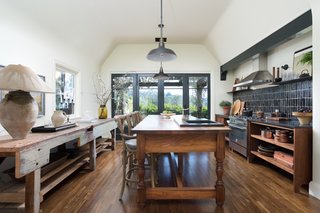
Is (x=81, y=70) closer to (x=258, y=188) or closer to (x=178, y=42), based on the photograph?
(x=178, y=42)

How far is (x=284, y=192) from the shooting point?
8.45 feet

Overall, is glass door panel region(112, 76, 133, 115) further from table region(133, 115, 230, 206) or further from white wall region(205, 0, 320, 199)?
table region(133, 115, 230, 206)

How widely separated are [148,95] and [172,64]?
123cm

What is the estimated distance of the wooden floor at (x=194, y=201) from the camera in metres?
2.17

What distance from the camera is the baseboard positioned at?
2.41 m

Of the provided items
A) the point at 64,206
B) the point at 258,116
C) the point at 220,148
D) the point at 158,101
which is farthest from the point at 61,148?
the point at 258,116

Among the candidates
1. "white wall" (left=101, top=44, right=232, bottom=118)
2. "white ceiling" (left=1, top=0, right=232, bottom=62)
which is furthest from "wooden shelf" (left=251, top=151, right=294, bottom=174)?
"white ceiling" (left=1, top=0, right=232, bottom=62)

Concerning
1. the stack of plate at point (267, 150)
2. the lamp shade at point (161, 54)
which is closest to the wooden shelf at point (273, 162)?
the stack of plate at point (267, 150)

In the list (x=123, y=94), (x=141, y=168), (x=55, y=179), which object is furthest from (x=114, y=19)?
(x=141, y=168)

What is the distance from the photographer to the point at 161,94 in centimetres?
642

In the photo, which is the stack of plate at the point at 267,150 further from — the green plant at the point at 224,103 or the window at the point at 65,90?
the window at the point at 65,90

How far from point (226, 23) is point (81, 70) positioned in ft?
11.5

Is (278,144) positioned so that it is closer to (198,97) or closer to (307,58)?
(307,58)

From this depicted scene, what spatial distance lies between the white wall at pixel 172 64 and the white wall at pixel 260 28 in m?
0.66
